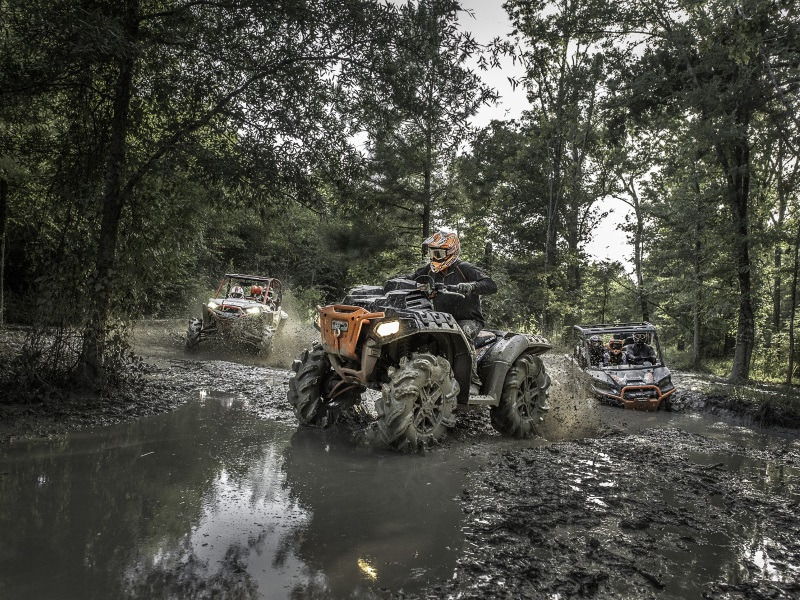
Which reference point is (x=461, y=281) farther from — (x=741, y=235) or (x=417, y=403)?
(x=741, y=235)

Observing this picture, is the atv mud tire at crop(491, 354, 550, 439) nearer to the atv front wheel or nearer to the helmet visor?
the helmet visor

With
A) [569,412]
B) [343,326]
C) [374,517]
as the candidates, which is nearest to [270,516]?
[374,517]

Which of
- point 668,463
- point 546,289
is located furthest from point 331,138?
point 546,289

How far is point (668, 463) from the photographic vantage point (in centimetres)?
637

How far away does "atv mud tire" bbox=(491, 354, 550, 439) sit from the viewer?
7.10m

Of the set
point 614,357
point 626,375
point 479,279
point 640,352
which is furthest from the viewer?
point 614,357

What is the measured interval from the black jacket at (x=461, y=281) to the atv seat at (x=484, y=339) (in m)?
0.45

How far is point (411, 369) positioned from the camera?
5707 mm

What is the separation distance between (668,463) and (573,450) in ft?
3.39

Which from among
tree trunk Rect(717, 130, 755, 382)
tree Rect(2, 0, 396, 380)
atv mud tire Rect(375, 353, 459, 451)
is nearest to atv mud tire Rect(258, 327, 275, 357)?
tree Rect(2, 0, 396, 380)

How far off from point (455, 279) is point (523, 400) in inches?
73.9

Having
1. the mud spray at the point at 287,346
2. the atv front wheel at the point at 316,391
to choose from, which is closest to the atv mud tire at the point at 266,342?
the mud spray at the point at 287,346

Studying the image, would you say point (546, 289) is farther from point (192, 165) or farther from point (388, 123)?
point (192, 165)

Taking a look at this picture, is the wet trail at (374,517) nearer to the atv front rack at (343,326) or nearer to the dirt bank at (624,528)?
the dirt bank at (624,528)
